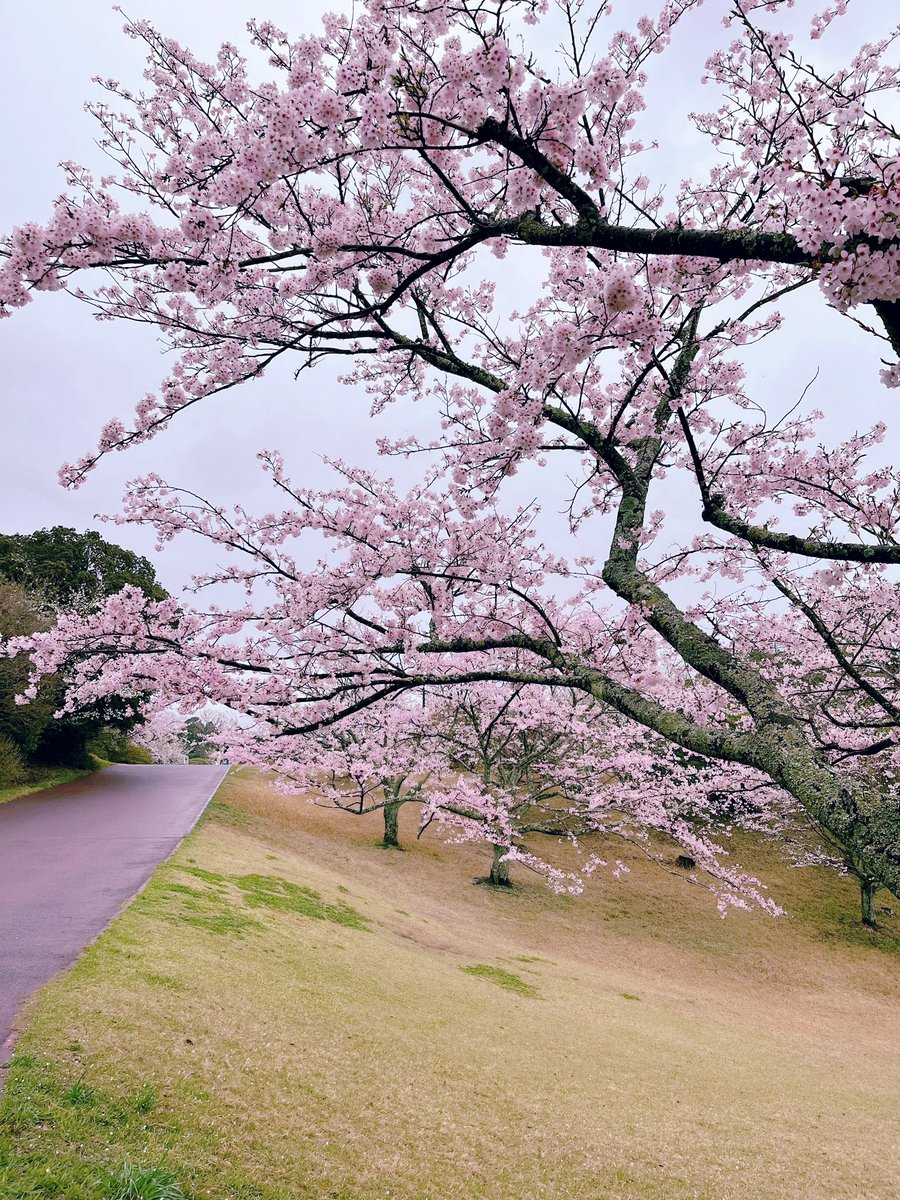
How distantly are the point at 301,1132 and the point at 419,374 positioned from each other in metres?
6.94

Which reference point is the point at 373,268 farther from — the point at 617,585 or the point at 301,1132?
the point at 301,1132

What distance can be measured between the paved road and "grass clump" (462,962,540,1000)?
615 cm

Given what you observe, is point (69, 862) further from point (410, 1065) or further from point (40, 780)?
point (40, 780)

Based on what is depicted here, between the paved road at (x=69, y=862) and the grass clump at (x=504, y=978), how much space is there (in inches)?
242

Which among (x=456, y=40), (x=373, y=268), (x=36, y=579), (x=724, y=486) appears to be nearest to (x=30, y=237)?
(x=373, y=268)

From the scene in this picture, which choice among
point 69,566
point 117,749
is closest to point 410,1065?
point 69,566

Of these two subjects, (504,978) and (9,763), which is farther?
(9,763)

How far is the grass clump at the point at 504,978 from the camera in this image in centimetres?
1046

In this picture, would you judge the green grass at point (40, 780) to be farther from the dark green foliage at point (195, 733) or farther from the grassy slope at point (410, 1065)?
the dark green foliage at point (195, 733)

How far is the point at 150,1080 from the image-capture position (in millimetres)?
4496

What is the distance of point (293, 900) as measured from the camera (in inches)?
467

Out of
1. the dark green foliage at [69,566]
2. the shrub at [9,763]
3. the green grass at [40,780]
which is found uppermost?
the dark green foliage at [69,566]

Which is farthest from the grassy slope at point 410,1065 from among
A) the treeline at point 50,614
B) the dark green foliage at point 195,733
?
the dark green foliage at point 195,733

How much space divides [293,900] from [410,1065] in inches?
254
